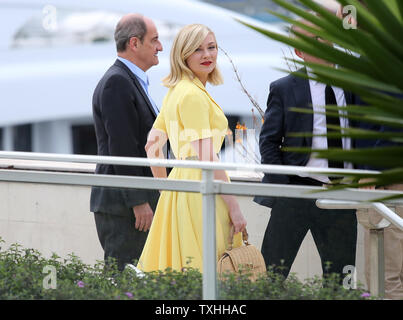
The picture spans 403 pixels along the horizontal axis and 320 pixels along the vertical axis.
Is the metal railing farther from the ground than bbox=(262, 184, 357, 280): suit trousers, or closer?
farther from the ground

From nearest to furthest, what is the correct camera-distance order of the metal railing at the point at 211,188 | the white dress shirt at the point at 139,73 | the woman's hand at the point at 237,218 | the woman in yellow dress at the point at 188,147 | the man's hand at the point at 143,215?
the metal railing at the point at 211,188 → the woman's hand at the point at 237,218 → the woman in yellow dress at the point at 188,147 → the man's hand at the point at 143,215 → the white dress shirt at the point at 139,73

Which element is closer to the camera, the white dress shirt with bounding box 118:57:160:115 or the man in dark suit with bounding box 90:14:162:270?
the man in dark suit with bounding box 90:14:162:270

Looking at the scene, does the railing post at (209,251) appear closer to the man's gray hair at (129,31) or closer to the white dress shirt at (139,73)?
the white dress shirt at (139,73)

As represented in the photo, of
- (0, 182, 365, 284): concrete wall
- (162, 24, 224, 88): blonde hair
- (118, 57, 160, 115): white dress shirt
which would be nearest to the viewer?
(0, 182, 365, 284): concrete wall

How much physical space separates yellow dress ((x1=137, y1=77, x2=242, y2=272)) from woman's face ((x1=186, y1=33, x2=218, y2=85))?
5cm

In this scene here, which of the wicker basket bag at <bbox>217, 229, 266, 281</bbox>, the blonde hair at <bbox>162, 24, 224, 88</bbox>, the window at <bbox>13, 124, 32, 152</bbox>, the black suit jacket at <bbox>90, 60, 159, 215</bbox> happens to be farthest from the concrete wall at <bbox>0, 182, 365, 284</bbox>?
the window at <bbox>13, 124, 32, 152</bbox>

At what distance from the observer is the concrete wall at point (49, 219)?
342 cm

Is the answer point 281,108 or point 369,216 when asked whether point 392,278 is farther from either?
point 281,108

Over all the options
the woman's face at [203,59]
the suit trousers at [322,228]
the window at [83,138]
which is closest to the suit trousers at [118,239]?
the suit trousers at [322,228]

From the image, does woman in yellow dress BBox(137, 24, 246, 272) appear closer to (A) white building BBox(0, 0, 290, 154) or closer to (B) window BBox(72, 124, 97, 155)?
(A) white building BBox(0, 0, 290, 154)

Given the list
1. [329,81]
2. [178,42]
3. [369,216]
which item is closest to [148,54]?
[178,42]

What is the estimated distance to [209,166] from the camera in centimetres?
308

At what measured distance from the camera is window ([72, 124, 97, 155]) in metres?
32.2

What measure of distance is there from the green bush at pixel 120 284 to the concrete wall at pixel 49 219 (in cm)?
4
